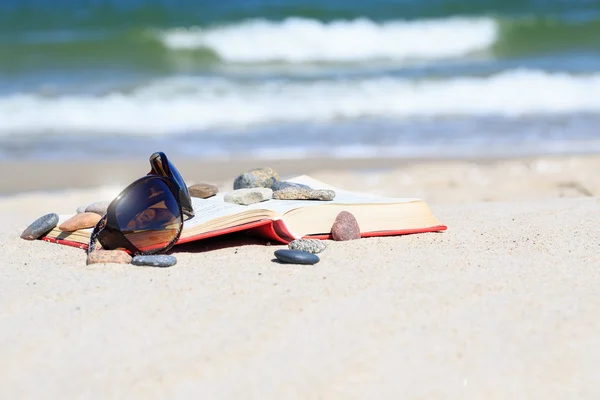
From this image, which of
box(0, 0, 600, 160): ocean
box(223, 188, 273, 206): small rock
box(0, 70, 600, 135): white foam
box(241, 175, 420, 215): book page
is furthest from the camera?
box(0, 70, 600, 135): white foam

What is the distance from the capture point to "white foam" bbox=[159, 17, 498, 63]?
1538cm

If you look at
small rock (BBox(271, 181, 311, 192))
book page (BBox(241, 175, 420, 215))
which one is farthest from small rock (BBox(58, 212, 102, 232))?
small rock (BBox(271, 181, 311, 192))

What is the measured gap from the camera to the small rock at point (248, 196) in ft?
11.8

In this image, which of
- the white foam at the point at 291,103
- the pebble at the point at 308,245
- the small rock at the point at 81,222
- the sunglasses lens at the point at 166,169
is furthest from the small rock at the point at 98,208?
the white foam at the point at 291,103

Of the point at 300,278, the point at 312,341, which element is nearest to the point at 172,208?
the point at 300,278

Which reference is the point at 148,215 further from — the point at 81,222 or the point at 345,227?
the point at 345,227

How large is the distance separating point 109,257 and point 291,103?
316 inches

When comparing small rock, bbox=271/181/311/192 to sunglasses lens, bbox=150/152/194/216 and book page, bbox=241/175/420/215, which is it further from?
sunglasses lens, bbox=150/152/194/216

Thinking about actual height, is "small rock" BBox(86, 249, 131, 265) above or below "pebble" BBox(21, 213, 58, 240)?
below

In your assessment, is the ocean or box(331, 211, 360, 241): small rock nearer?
box(331, 211, 360, 241): small rock

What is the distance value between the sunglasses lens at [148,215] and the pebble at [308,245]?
484 mm

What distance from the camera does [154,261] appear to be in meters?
3.11

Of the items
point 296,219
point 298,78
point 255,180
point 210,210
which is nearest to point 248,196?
Answer: point 210,210

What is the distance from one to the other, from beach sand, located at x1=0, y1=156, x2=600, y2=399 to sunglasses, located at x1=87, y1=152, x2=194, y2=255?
0.42ft
